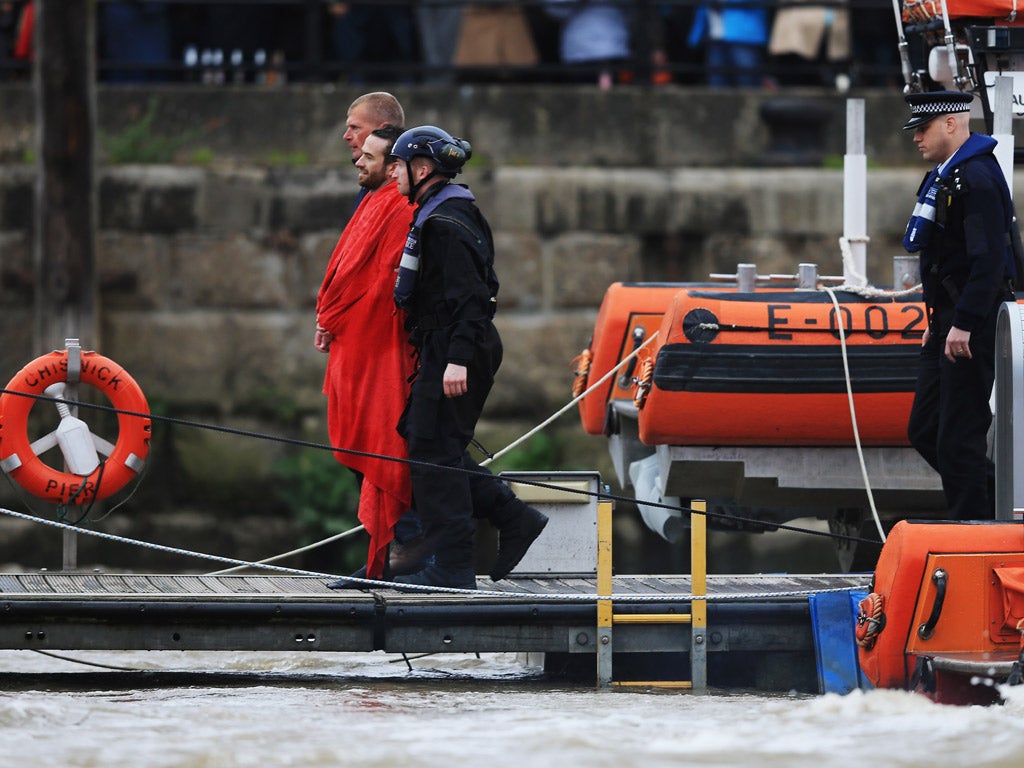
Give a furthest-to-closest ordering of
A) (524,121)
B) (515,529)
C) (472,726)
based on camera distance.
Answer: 1. (524,121)
2. (515,529)
3. (472,726)

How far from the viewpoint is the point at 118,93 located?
478 inches

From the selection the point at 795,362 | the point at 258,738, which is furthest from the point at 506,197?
the point at 258,738

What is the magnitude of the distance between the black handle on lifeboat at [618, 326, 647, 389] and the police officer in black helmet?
1.57 meters

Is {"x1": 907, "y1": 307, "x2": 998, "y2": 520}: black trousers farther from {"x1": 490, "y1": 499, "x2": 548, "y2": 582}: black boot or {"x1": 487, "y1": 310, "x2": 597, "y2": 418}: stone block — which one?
{"x1": 487, "y1": 310, "x2": 597, "y2": 418}: stone block

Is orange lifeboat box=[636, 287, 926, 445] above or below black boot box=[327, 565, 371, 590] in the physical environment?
above

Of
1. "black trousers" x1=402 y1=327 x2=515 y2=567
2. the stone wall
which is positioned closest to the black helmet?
"black trousers" x1=402 y1=327 x2=515 y2=567

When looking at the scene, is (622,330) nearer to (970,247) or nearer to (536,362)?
(970,247)

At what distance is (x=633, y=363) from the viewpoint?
357 inches

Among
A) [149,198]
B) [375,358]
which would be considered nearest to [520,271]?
[149,198]

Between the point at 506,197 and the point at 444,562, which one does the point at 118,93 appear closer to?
the point at 506,197

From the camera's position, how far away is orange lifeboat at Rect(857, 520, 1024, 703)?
21.7 feet

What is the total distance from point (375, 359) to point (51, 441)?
131 cm

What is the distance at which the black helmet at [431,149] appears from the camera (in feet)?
23.8

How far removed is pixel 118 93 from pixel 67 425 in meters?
4.84
